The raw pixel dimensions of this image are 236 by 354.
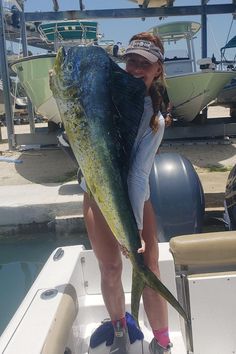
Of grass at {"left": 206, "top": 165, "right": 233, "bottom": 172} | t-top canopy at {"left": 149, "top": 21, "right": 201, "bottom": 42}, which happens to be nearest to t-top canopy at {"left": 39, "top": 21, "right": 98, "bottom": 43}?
t-top canopy at {"left": 149, "top": 21, "right": 201, "bottom": 42}

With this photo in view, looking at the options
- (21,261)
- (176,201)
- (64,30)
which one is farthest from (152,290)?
(64,30)

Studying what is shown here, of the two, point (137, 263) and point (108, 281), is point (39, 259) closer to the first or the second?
point (108, 281)

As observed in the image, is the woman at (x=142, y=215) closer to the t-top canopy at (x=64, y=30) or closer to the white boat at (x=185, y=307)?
the white boat at (x=185, y=307)

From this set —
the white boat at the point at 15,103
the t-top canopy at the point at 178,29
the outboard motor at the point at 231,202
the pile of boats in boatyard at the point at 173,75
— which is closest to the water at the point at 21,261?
the outboard motor at the point at 231,202

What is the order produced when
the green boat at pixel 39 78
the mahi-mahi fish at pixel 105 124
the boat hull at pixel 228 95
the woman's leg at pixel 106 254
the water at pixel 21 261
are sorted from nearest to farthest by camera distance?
the mahi-mahi fish at pixel 105 124 < the woman's leg at pixel 106 254 < the water at pixel 21 261 < the green boat at pixel 39 78 < the boat hull at pixel 228 95

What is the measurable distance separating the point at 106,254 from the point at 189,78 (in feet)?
25.5

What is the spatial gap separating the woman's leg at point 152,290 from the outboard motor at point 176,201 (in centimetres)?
178

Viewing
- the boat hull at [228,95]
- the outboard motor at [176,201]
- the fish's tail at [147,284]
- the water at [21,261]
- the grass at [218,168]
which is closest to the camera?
the fish's tail at [147,284]

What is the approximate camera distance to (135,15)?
9570 millimetres

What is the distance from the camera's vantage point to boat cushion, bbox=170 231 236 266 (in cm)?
205

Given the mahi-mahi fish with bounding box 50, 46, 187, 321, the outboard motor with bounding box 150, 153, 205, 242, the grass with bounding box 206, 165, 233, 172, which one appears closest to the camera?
the mahi-mahi fish with bounding box 50, 46, 187, 321

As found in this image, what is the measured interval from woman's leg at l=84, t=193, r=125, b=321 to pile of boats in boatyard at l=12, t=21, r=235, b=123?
6.36 metres

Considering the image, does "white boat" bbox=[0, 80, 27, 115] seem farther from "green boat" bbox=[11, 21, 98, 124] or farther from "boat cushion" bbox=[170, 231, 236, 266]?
"boat cushion" bbox=[170, 231, 236, 266]

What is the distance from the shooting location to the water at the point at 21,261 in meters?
3.96
